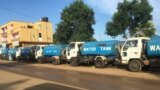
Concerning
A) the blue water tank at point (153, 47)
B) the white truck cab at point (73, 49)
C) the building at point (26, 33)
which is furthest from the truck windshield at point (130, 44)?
the building at point (26, 33)

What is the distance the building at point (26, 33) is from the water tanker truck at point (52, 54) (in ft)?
120

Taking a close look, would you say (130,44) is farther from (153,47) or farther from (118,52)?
(153,47)

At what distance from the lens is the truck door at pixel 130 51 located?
20.6 meters

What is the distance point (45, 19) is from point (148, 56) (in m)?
64.7

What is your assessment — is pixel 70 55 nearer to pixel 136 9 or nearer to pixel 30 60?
pixel 136 9

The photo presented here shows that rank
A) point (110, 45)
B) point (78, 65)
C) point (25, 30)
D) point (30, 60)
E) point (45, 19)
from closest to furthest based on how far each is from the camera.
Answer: point (110, 45), point (78, 65), point (30, 60), point (25, 30), point (45, 19)

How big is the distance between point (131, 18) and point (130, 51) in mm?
14342

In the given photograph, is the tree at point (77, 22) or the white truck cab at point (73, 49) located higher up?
the tree at point (77, 22)

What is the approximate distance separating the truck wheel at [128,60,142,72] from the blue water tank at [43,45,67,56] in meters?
12.4

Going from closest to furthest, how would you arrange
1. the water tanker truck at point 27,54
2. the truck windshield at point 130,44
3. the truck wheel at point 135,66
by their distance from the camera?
the truck wheel at point 135,66 → the truck windshield at point 130,44 → the water tanker truck at point 27,54

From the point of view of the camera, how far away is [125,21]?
34281 mm

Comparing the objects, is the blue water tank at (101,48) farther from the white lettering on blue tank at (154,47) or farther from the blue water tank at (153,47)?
the white lettering on blue tank at (154,47)

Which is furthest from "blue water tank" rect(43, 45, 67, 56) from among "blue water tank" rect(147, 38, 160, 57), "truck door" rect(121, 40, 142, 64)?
"blue water tank" rect(147, 38, 160, 57)

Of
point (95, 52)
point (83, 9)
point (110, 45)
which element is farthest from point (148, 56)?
point (83, 9)
